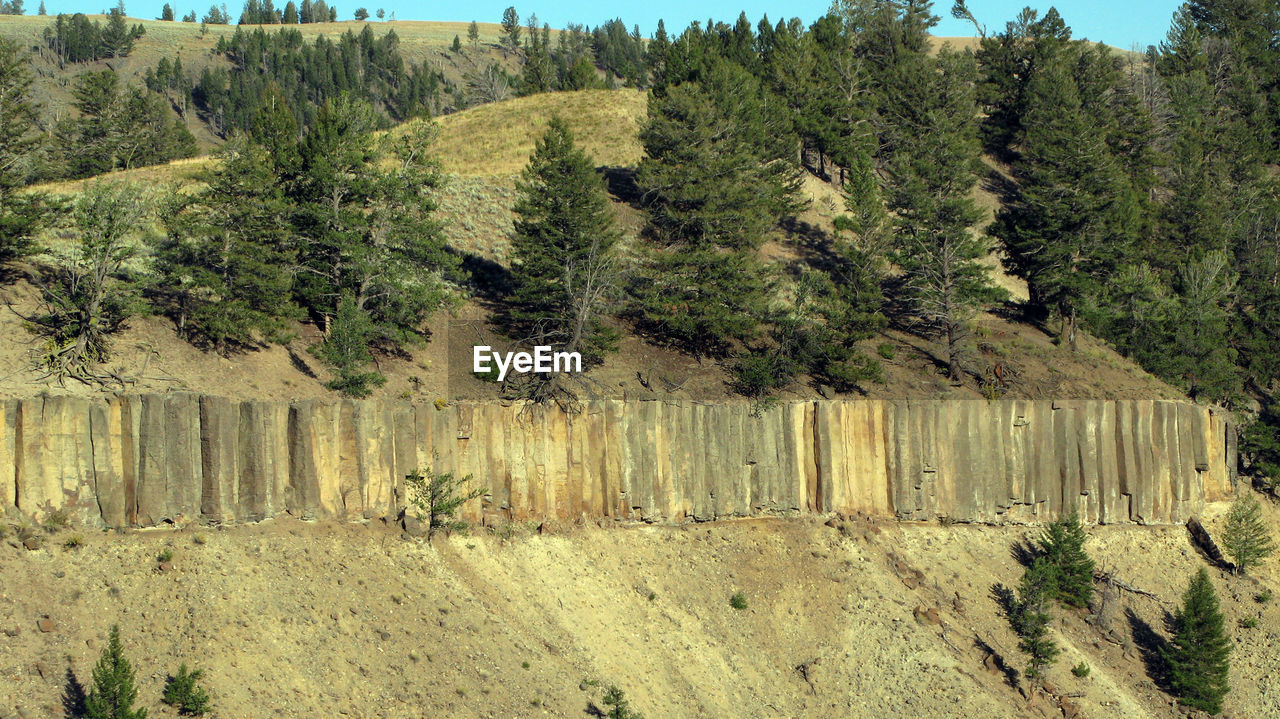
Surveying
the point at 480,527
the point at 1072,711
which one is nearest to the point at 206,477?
the point at 480,527

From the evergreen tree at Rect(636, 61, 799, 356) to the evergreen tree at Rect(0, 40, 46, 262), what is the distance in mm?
25310

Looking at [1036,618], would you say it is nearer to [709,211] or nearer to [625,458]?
[625,458]

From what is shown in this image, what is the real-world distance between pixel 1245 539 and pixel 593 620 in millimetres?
29291

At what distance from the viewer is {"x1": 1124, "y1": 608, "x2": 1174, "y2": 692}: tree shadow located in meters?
44.8

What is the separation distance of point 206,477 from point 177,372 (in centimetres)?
688

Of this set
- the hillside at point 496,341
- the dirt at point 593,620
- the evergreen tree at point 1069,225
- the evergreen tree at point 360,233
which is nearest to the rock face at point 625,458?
the dirt at point 593,620

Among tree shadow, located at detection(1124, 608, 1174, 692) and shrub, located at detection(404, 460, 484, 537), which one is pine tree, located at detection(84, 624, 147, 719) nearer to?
shrub, located at detection(404, 460, 484, 537)

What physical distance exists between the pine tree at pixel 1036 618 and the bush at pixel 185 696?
2780 centimetres

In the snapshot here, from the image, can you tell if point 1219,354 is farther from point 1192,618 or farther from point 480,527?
point 480,527

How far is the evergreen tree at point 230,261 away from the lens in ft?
149

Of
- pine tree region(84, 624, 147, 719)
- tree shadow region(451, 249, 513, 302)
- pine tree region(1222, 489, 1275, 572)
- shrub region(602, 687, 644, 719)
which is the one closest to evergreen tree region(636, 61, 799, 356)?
tree shadow region(451, 249, 513, 302)

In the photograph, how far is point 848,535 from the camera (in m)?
47.3

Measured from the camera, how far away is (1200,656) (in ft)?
143

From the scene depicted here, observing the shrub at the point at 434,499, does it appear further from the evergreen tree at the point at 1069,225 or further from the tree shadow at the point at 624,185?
the evergreen tree at the point at 1069,225
